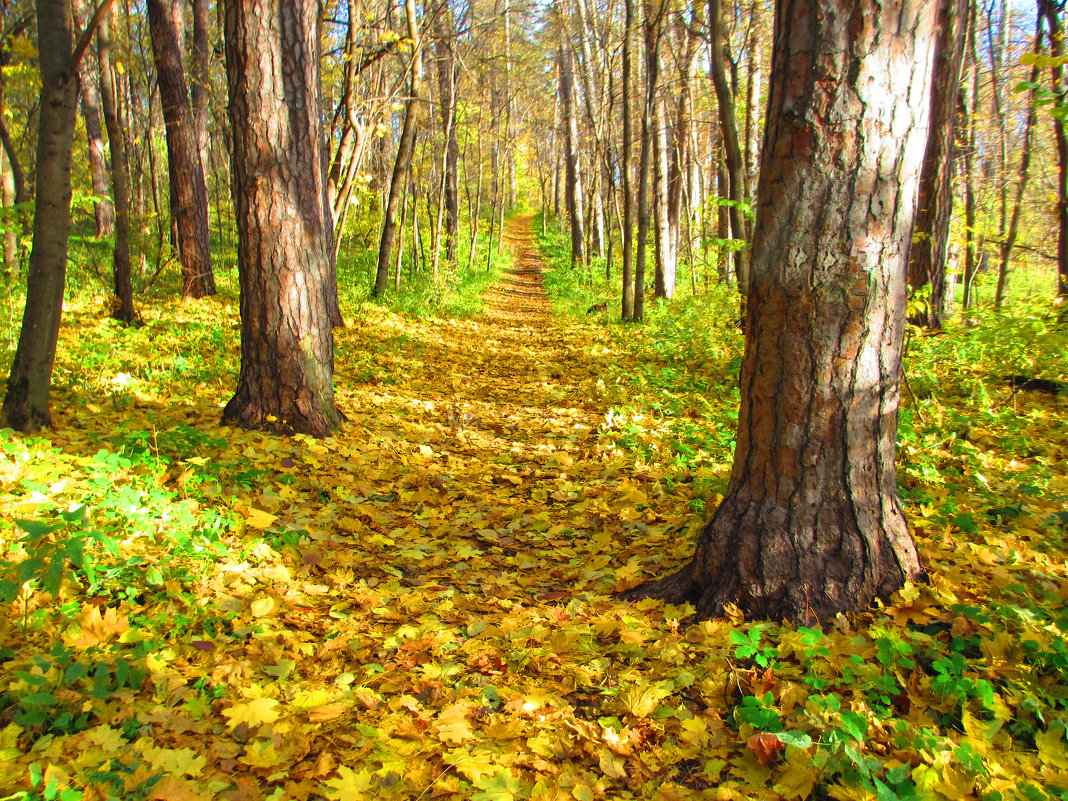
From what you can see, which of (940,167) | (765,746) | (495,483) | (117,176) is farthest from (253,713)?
(940,167)

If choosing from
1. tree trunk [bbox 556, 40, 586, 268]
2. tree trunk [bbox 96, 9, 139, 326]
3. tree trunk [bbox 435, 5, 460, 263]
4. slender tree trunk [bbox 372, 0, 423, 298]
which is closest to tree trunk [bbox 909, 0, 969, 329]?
slender tree trunk [bbox 372, 0, 423, 298]

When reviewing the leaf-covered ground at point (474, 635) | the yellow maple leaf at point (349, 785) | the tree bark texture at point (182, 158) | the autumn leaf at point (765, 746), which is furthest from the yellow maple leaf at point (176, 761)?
the tree bark texture at point (182, 158)

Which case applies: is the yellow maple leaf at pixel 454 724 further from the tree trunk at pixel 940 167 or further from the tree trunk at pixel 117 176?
the tree trunk at pixel 117 176

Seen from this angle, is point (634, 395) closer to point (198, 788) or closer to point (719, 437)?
point (719, 437)

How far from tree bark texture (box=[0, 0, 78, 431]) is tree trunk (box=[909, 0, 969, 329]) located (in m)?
7.68

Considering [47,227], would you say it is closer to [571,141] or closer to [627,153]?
[627,153]

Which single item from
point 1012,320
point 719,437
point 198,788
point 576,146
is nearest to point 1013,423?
point 1012,320

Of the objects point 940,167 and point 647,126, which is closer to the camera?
point 940,167

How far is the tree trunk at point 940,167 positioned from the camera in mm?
6586

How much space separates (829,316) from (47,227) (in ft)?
15.9

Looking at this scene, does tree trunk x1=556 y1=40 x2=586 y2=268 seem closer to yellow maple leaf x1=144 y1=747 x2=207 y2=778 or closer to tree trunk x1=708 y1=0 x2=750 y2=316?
tree trunk x1=708 y1=0 x2=750 y2=316

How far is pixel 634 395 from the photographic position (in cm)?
669

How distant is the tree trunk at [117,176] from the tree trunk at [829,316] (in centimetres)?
742

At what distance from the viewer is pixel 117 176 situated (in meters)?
6.98
